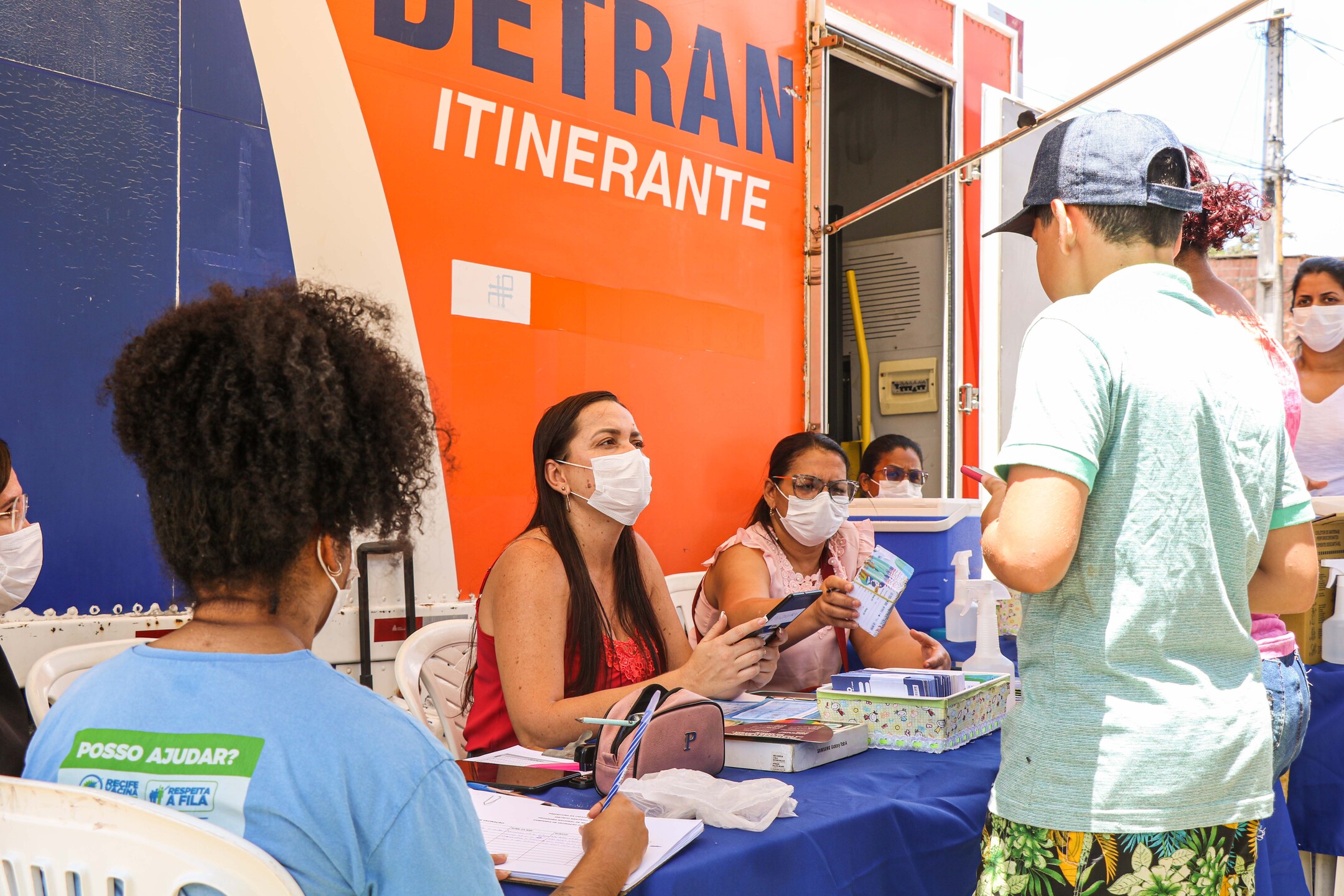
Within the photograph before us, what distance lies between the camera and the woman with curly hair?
0.98 meters

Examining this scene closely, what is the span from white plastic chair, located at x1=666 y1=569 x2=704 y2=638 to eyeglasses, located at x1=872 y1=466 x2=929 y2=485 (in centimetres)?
134

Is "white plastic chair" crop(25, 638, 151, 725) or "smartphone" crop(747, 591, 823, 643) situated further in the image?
"white plastic chair" crop(25, 638, 151, 725)

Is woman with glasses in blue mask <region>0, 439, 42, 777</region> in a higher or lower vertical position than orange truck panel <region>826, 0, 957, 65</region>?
lower

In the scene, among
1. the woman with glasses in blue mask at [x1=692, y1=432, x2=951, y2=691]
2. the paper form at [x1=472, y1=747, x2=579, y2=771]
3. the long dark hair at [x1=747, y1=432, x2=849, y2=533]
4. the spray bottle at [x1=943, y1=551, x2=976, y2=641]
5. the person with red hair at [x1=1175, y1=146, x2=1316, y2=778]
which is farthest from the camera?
the long dark hair at [x1=747, y1=432, x2=849, y2=533]

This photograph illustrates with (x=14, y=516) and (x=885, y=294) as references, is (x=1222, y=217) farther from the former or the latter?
(x=885, y=294)

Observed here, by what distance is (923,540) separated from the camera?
380 centimetres

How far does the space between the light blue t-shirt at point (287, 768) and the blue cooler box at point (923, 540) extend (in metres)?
2.91

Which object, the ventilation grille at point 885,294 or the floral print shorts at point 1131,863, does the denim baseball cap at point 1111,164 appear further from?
the ventilation grille at point 885,294

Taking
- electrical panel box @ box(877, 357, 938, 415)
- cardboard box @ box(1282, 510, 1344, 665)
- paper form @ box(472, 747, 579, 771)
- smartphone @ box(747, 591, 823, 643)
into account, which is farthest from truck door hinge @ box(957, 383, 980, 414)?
paper form @ box(472, 747, 579, 771)

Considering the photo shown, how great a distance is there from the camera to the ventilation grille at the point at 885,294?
5.98m

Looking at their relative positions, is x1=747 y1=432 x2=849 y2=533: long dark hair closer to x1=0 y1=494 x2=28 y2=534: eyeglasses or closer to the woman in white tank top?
the woman in white tank top

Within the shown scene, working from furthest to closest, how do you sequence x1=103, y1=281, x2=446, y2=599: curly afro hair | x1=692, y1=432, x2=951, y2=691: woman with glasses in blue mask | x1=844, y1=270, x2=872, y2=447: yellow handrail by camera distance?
x1=844, y1=270, x2=872, y2=447: yellow handrail
x1=692, y1=432, x2=951, y2=691: woman with glasses in blue mask
x1=103, y1=281, x2=446, y2=599: curly afro hair

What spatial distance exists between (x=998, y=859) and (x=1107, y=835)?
15 centimetres

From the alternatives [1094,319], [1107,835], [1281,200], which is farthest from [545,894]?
[1281,200]
